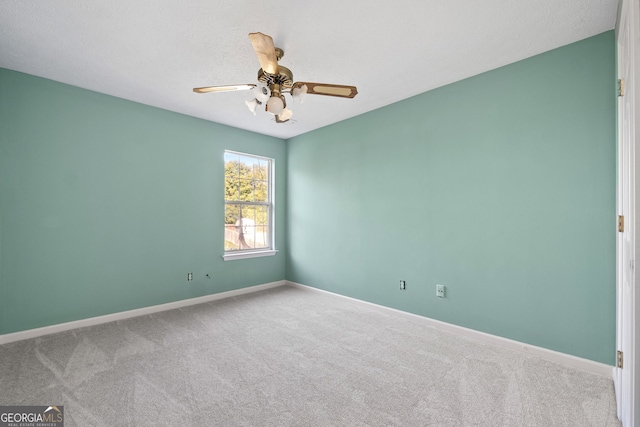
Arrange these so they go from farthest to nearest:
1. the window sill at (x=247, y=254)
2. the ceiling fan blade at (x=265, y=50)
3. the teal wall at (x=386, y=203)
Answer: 1. the window sill at (x=247, y=254)
2. the teal wall at (x=386, y=203)
3. the ceiling fan blade at (x=265, y=50)

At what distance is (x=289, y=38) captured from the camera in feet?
7.48

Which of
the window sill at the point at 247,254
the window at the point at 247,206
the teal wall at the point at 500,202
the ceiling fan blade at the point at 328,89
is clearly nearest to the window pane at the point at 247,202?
the window at the point at 247,206

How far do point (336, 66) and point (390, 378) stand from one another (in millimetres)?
2693

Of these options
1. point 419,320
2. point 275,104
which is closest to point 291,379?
point 419,320

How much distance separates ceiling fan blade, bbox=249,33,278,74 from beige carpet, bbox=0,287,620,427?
223 cm

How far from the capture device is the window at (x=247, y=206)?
451 centimetres

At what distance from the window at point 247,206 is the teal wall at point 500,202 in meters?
1.48

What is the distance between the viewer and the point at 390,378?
2.18 metres

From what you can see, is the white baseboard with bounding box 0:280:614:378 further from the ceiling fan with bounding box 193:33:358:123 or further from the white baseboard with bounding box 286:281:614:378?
the ceiling fan with bounding box 193:33:358:123

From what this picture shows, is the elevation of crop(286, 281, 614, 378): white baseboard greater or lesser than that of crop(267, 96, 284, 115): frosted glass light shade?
lesser

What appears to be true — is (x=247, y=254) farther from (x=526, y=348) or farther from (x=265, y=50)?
(x=526, y=348)

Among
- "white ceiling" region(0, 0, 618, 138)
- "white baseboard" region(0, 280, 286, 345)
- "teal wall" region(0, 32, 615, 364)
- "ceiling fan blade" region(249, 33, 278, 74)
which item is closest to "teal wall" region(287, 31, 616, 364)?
"teal wall" region(0, 32, 615, 364)

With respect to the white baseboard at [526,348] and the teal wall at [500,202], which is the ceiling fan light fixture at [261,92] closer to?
the teal wall at [500,202]

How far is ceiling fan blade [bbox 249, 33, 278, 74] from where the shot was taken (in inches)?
67.0
